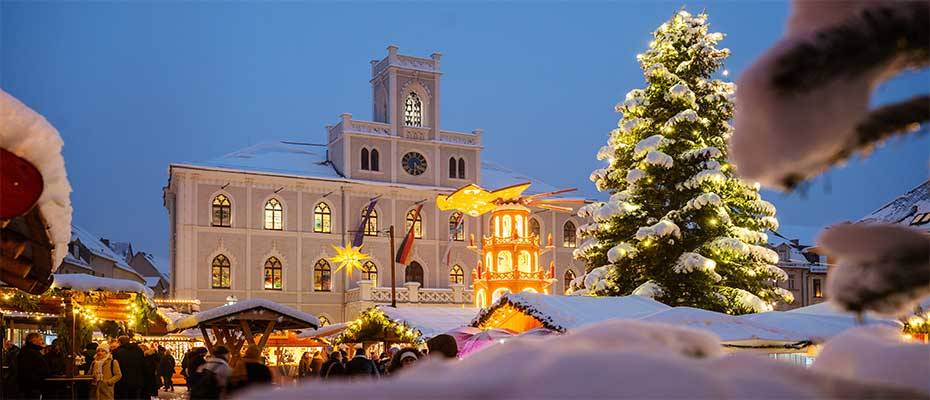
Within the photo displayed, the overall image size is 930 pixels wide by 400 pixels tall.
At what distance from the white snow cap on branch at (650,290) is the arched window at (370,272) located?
81.7 ft

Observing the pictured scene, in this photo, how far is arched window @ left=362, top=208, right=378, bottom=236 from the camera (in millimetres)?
43994

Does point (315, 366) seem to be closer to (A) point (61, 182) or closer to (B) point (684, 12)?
(B) point (684, 12)

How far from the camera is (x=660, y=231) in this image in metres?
19.8

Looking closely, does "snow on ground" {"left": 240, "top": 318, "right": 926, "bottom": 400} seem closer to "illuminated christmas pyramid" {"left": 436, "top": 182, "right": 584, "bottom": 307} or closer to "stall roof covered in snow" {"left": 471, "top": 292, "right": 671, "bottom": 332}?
"stall roof covered in snow" {"left": 471, "top": 292, "right": 671, "bottom": 332}

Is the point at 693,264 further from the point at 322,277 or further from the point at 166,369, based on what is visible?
the point at 322,277

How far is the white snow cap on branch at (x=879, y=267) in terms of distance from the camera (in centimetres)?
164

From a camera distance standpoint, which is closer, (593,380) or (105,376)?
(593,380)

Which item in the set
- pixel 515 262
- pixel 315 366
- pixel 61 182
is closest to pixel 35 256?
pixel 61 182

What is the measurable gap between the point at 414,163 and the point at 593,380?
43941 mm

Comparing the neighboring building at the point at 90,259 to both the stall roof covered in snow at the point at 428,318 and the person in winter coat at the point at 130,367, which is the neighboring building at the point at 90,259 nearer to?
the stall roof covered in snow at the point at 428,318

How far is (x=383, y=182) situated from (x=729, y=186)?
25187 millimetres

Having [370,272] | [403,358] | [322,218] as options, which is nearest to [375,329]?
[403,358]

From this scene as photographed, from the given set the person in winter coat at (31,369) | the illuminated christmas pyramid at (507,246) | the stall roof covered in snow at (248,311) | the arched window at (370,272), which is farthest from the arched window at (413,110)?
the person in winter coat at (31,369)

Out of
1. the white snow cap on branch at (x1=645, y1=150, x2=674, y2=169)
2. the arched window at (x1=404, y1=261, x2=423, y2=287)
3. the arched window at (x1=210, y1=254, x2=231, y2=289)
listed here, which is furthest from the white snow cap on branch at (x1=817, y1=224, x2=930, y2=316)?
the arched window at (x1=404, y1=261, x2=423, y2=287)
